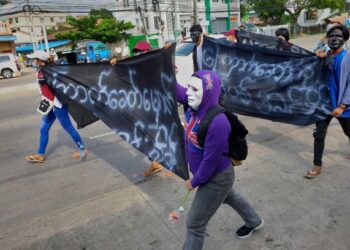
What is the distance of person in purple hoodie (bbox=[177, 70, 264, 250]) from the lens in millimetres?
2221

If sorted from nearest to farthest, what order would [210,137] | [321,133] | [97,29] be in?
[210,137]
[321,133]
[97,29]

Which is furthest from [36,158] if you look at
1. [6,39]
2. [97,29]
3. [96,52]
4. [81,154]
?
[97,29]

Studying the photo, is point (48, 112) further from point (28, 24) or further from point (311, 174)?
point (28, 24)

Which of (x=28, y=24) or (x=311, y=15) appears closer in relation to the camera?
(x=28, y=24)

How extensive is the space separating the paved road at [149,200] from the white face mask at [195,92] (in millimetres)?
1390

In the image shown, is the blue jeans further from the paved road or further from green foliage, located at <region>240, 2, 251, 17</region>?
green foliage, located at <region>240, 2, 251, 17</region>

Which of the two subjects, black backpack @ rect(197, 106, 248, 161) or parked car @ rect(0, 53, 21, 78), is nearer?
black backpack @ rect(197, 106, 248, 161)

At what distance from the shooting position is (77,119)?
4523 millimetres

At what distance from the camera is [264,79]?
15.5 ft

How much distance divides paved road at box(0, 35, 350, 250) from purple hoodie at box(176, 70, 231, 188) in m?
0.95

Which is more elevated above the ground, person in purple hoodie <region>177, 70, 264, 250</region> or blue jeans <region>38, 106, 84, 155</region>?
person in purple hoodie <region>177, 70, 264, 250</region>

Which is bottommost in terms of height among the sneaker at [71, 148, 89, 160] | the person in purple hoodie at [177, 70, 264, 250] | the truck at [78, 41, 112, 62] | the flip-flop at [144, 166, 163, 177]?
the truck at [78, 41, 112, 62]

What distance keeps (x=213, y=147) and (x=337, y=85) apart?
239 cm

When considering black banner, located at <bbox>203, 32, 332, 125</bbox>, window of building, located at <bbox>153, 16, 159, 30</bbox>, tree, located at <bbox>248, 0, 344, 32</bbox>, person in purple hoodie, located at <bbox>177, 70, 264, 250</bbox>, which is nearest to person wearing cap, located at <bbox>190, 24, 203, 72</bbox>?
black banner, located at <bbox>203, 32, 332, 125</bbox>
